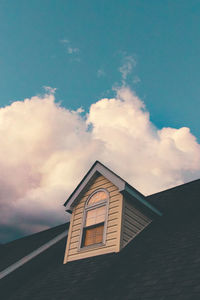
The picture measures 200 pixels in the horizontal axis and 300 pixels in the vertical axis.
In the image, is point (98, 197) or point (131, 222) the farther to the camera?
point (98, 197)

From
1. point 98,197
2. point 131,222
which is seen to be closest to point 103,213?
point 98,197

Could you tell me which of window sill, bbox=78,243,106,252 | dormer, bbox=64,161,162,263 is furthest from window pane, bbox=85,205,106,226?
window sill, bbox=78,243,106,252

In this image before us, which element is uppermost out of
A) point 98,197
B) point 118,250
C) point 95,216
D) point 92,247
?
point 98,197

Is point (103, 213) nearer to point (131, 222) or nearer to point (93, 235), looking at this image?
point (93, 235)

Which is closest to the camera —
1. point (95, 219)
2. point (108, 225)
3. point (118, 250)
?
point (118, 250)

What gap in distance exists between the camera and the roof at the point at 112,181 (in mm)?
8992

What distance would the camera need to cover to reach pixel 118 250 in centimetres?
814

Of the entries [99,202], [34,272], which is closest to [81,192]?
[99,202]

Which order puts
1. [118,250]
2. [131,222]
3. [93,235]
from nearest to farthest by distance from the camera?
1. [118,250]
2. [131,222]
3. [93,235]

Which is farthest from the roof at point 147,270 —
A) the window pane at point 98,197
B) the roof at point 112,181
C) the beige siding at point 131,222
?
the window pane at point 98,197

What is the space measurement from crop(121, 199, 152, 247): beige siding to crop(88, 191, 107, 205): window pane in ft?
3.21

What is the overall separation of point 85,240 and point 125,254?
196 cm

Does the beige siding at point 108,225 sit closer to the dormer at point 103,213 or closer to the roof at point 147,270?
the dormer at point 103,213

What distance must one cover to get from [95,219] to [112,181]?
1449 millimetres
